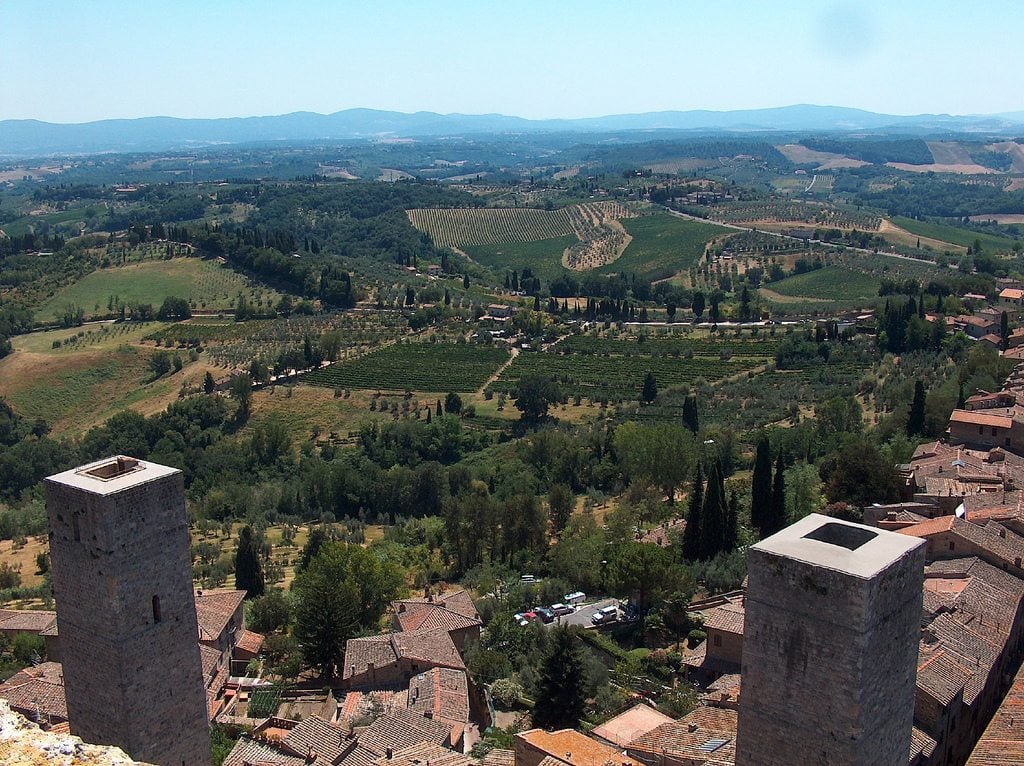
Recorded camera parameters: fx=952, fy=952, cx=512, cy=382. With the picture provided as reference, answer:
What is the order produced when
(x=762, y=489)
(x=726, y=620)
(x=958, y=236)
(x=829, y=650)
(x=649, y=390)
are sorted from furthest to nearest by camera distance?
(x=958, y=236) < (x=649, y=390) < (x=762, y=489) < (x=726, y=620) < (x=829, y=650)

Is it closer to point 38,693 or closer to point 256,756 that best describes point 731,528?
point 256,756

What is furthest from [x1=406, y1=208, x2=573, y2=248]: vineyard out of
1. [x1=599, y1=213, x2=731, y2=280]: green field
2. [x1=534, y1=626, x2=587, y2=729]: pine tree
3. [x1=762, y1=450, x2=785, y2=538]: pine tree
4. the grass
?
[x1=534, y1=626, x2=587, y2=729]: pine tree

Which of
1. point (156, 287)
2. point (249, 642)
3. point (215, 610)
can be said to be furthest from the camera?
point (156, 287)

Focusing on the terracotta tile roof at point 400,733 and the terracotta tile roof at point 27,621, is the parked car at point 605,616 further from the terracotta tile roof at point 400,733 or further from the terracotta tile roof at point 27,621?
the terracotta tile roof at point 27,621

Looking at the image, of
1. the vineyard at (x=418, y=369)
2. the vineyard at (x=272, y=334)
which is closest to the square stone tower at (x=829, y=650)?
the vineyard at (x=418, y=369)

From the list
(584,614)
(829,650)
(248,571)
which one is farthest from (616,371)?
(829,650)
